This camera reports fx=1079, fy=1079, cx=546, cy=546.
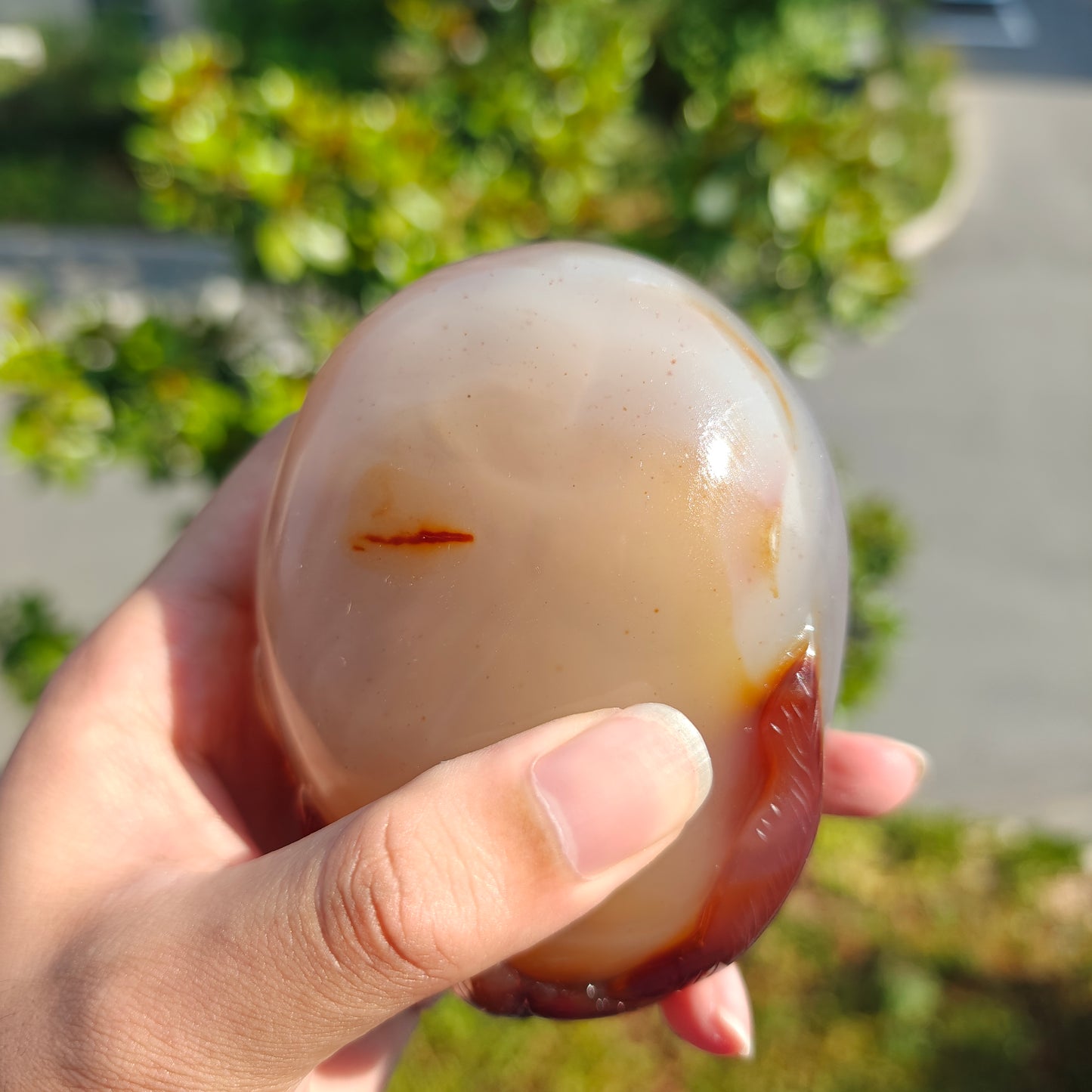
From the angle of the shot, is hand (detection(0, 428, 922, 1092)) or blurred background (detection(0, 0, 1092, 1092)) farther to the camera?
blurred background (detection(0, 0, 1092, 1092))

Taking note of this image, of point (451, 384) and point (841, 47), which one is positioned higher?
point (451, 384)

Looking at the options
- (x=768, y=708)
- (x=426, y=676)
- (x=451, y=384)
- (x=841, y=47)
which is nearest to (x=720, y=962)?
(x=768, y=708)

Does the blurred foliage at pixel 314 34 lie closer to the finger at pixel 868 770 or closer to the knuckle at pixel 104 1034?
the finger at pixel 868 770

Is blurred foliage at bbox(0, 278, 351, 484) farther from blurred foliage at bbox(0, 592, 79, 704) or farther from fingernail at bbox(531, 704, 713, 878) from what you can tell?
fingernail at bbox(531, 704, 713, 878)

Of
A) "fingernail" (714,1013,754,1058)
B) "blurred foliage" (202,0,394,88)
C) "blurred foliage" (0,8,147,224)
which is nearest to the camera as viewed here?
"fingernail" (714,1013,754,1058)

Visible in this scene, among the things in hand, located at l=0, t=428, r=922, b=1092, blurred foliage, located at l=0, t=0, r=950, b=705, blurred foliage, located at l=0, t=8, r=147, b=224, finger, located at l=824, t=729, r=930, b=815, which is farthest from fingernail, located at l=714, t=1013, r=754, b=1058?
blurred foliage, located at l=0, t=8, r=147, b=224

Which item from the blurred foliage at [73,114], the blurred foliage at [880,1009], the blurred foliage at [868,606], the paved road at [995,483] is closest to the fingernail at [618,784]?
the blurred foliage at [868,606]

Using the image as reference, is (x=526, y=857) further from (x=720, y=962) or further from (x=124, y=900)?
(x=124, y=900)
